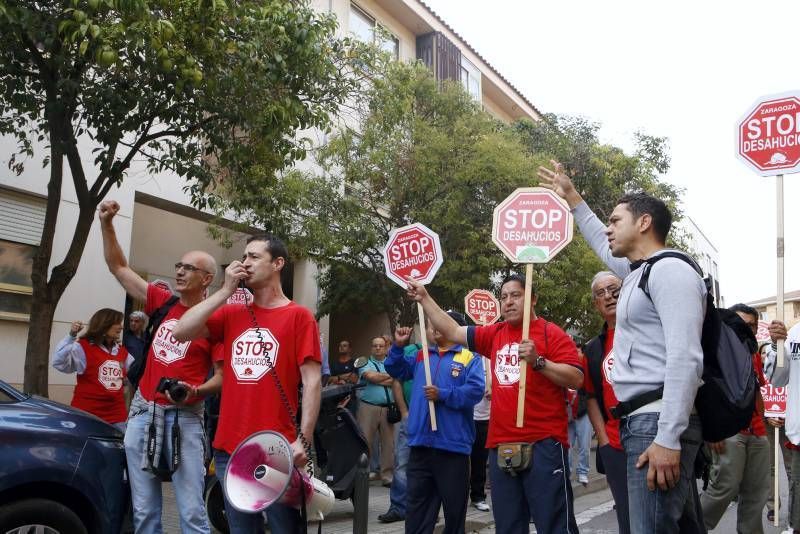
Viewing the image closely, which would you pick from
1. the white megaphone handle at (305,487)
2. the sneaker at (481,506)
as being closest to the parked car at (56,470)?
the white megaphone handle at (305,487)

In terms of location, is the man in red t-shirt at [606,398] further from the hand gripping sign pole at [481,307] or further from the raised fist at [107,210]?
the hand gripping sign pole at [481,307]

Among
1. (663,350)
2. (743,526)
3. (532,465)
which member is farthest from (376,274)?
(663,350)

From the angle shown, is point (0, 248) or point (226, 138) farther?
point (0, 248)

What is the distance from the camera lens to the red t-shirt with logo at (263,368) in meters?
3.72

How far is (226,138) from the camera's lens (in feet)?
28.3

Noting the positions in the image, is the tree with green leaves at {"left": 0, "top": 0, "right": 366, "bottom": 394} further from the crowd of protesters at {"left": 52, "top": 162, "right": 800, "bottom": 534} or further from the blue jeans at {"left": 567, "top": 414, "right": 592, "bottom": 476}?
the blue jeans at {"left": 567, "top": 414, "right": 592, "bottom": 476}

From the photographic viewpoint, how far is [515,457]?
4.54 metres

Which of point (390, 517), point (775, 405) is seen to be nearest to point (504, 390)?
point (390, 517)

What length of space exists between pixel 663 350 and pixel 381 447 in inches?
308

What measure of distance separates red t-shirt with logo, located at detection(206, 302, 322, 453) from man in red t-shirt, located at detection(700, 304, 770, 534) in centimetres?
397

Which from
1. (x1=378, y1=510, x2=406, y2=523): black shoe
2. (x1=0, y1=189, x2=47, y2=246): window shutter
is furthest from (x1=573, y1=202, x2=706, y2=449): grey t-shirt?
(x1=0, y1=189, x2=47, y2=246): window shutter

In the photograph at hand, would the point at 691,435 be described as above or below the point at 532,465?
above

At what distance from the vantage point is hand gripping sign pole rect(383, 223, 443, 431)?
261 inches

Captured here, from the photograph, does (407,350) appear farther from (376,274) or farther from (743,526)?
(376,274)
